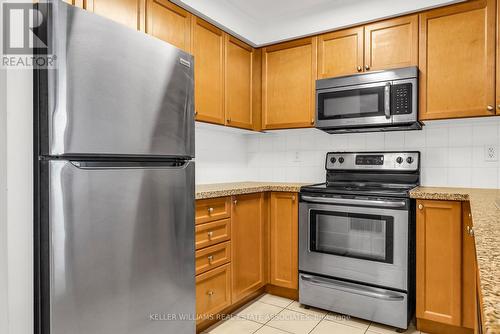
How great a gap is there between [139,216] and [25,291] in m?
0.46

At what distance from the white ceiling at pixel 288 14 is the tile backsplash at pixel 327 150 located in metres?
0.83

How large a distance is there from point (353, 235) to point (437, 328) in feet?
2.48

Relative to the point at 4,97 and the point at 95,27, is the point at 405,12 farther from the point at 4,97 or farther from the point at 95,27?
the point at 4,97

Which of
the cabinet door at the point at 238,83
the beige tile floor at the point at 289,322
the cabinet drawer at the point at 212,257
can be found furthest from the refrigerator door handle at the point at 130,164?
the beige tile floor at the point at 289,322

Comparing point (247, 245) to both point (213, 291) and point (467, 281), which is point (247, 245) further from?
point (467, 281)

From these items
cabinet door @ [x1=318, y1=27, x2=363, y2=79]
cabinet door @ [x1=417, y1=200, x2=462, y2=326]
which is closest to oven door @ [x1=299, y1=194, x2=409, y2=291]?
cabinet door @ [x1=417, y1=200, x2=462, y2=326]

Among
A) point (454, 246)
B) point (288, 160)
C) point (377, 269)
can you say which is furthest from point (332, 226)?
point (288, 160)

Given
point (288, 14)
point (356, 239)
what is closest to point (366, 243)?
point (356, 239)

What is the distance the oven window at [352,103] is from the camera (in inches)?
92.7

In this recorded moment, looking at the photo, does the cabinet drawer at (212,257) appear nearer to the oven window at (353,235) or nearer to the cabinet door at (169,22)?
the oven window at (353,235)

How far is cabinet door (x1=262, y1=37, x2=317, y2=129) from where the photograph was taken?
2.73 m

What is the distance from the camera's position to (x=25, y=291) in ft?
3.76

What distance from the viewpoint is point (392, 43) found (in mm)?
2385

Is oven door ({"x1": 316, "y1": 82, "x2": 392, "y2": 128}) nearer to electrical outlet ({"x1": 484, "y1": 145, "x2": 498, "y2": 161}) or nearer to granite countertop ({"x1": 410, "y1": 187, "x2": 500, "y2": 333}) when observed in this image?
electrical outlet ({"x1": 484, "y1": 145, "x2": 498, "y2": 161})
